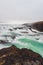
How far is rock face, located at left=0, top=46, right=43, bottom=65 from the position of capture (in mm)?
1713

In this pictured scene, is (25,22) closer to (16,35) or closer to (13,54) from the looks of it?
(16,35)

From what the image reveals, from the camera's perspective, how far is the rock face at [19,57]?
171 cm

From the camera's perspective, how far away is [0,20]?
336 cm

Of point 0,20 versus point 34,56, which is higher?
point 0,20

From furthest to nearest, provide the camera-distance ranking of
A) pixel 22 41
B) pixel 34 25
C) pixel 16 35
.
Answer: pixel 34 25
pixel 16 35
pixel 22 41

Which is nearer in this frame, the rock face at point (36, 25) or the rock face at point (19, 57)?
the rock face at point (19, 57)

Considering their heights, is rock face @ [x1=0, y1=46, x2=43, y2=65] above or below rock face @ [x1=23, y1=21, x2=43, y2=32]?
below

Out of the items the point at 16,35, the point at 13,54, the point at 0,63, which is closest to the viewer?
the point at 0,63

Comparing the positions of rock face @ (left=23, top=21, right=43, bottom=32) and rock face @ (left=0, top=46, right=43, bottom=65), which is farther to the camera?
rock face @ (left=23, top=21, right=43, bottom=32)

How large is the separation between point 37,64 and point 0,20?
189cm

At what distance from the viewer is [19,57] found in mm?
1799

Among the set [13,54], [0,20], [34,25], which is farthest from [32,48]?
[0,20]

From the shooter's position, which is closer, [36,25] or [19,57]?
[19,57]

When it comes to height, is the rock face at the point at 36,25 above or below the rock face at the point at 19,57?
above
